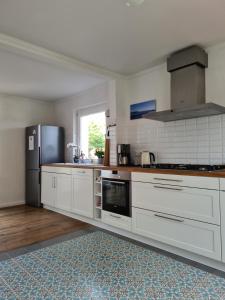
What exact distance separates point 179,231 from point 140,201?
21.0 inches

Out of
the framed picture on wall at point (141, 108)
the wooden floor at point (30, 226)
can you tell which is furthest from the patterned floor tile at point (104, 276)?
the framed picture on wall at point (141, 108)

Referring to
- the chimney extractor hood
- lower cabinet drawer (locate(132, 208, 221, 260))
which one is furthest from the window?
lower cabinet drawer (locate(132, 208, 221, 260))

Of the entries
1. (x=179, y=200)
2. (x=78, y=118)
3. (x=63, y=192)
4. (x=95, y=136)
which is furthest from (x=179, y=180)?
(x=78, y=118)

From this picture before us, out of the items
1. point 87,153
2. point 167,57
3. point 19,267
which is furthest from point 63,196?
point 167,57

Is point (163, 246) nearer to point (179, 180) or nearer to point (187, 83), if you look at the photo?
point (179, 180)

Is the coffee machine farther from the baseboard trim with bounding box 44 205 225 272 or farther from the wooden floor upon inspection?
the wooden floor

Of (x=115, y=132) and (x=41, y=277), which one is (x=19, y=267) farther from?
(x=115, y=132)

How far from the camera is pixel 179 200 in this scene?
7.14 feet

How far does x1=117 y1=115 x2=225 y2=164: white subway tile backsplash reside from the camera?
2556 mm

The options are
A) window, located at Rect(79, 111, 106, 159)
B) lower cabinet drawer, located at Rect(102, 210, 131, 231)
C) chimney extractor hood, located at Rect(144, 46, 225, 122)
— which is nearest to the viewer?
chimney extractor hood, located at Rect(144, 46, 225, 122)

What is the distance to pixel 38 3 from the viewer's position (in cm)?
184

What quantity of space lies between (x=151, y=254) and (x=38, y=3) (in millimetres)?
2508

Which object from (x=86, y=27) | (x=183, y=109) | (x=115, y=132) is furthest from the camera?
(x=115, y=132)

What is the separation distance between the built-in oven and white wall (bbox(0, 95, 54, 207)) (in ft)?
8.12
